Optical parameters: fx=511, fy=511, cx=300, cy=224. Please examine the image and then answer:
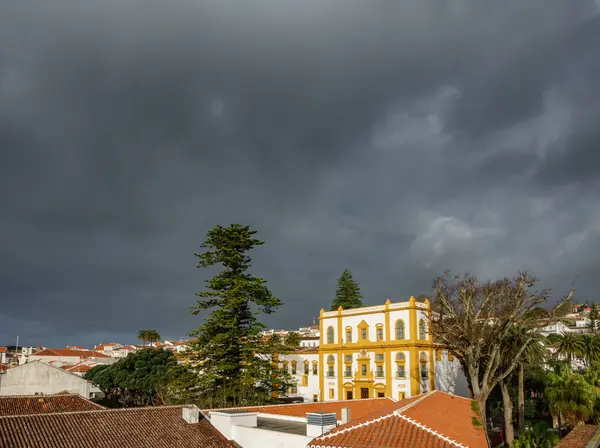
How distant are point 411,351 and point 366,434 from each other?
101ft

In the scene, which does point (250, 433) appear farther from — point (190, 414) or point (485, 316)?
point (485, 316)

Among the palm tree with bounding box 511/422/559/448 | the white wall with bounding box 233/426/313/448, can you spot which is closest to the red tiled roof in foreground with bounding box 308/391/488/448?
the palm tree with bounding box 511/422/559/448

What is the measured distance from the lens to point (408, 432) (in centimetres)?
1714

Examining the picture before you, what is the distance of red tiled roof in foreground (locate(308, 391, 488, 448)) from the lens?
16.4 meters

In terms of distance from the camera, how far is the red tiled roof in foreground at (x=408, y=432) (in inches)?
647

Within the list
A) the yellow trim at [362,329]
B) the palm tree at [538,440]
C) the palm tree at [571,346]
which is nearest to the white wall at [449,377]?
the yellow trim at [362,329]

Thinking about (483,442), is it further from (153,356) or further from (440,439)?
Result: (153,356)

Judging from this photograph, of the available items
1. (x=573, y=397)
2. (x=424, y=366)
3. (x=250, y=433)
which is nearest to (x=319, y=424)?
(x=250, y=433)

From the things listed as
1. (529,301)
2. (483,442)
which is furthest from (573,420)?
(483,442)

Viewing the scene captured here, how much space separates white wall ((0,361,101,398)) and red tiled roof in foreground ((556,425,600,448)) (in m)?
47.5

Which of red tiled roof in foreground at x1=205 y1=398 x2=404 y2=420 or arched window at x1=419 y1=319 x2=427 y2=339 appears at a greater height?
arched window at x1=419 y1=319 x2=427 y2=339

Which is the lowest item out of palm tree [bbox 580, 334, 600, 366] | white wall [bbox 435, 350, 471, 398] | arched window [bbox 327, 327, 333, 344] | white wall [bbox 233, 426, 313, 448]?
white wall [bbox 233, 426, 313, 448]

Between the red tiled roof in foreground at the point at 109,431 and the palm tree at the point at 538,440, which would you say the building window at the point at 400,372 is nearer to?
the red tiled roof in foreground at the point at 109,431

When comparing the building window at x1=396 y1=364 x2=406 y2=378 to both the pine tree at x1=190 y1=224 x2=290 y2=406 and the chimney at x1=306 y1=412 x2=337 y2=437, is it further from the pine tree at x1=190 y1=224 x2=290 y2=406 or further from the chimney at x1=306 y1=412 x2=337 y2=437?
the chimney at x1=306 y1=412 x2=337 y2=437
